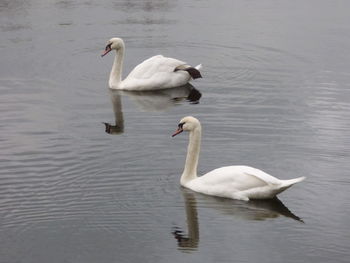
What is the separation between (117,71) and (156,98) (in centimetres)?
124

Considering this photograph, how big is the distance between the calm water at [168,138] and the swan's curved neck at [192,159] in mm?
207

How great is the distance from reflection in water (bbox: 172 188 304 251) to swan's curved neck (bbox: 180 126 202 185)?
256mm

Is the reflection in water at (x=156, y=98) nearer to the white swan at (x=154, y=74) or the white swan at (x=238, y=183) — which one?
the white swan at (x=154, y=74)

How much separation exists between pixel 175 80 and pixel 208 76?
2.62ft

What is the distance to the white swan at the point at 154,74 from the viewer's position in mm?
18875

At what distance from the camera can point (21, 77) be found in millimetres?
19141

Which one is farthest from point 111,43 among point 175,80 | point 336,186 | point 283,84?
point 336,186

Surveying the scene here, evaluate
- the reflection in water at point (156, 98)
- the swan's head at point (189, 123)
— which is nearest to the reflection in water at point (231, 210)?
the swan's head at point (189, 123)

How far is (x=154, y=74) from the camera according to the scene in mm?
18969

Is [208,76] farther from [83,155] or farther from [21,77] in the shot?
[83,155]

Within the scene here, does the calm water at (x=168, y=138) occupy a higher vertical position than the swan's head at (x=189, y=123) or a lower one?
lower

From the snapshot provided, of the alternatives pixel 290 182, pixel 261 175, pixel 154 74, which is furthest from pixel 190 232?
pixel 154 74

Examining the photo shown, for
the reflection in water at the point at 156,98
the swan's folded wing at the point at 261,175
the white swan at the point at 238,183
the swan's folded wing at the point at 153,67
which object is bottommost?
the reflection in water at the point at 156,98

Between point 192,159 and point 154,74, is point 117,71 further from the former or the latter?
point 192,159
